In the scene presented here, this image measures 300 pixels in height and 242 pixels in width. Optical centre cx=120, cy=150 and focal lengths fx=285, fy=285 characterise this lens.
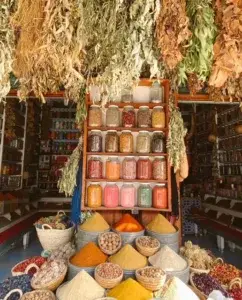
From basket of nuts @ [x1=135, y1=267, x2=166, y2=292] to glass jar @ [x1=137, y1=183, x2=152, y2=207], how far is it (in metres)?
0.96

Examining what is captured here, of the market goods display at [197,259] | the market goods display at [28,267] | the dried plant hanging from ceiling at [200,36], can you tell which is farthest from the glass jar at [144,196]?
the dried plant hanging from ceiling at [200,36]

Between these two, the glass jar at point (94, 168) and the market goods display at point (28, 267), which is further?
the glass jar at point (94, 168)

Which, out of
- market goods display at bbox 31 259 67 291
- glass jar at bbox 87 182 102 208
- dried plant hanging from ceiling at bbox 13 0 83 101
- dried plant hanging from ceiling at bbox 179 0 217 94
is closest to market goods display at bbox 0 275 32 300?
market goods display at bbox 31 259 67 291

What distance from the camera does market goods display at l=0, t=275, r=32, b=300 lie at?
6.20 ft

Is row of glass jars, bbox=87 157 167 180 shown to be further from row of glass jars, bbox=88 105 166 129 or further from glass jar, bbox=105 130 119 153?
row of glass jars, bbox=88 105 166 129

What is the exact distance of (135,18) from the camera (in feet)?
5.42

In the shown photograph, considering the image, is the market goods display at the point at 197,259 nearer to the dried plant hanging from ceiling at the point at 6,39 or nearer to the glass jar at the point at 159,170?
the glass jar at the point at 159,170

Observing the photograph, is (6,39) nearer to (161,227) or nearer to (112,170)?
(112,170)

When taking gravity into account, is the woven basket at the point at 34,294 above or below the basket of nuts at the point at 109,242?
below

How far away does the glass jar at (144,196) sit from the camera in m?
2.86

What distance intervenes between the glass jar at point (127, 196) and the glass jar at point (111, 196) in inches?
2.0

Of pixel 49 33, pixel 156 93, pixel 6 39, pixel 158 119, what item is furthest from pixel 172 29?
pixel 156 93

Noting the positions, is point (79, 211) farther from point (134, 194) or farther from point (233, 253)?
point (233, 253)

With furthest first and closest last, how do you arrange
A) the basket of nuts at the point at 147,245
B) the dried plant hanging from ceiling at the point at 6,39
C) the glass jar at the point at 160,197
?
the glass jar at the point at 160,197, the basket of nuts at the point at 147,245, the dried plant hanging from ceiling at the point at 6,39
